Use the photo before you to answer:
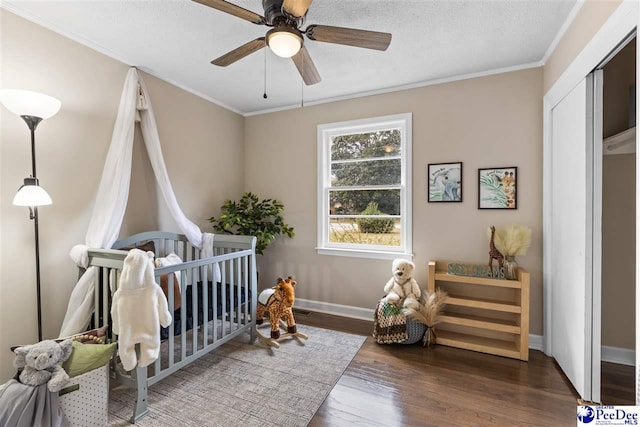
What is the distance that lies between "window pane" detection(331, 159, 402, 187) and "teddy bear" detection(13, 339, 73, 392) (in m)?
2.71

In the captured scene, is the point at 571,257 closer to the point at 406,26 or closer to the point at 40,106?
the point at 406,26

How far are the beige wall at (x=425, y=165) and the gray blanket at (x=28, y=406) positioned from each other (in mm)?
2363

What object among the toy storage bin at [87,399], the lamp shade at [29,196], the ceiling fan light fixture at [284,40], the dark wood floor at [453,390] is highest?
the ceiling fan light fixture at [284,40]

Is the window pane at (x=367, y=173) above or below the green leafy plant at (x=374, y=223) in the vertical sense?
above

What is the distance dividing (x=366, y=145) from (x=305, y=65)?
150 cm

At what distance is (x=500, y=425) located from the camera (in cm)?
160

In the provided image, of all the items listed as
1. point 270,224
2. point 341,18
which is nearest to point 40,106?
point 341,18

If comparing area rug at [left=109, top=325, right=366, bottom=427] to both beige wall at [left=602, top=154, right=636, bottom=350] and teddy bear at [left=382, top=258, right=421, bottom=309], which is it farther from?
beige wall at [left=602, top=154, right=636, bottom=350]

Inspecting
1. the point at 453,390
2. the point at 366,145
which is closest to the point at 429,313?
the point at 453,390

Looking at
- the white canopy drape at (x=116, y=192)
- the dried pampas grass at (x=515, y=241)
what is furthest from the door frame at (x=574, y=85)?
the white canopy drape at (x=116, y=192)

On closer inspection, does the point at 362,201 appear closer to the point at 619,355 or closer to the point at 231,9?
the point at 231,9

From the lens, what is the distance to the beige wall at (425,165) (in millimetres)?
2508

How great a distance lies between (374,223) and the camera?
319 centimetres

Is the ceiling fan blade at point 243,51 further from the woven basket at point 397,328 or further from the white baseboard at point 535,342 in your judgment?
the white baseboard at point 535,342
